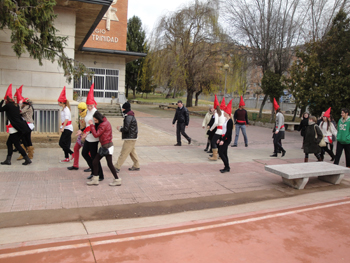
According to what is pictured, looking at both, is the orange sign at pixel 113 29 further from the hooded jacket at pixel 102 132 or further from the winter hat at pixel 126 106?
the hooded jacket at pixel 102 132

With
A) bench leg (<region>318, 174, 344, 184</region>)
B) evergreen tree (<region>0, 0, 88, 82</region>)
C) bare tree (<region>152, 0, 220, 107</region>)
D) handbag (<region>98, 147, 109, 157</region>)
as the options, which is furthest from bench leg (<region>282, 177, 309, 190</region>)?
bare tree (<region>152, 0, 220, 107</region>)

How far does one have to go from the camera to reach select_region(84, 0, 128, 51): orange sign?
84.8ft

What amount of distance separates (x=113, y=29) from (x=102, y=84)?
17.8 feet

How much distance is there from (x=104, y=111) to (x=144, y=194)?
16.3 m

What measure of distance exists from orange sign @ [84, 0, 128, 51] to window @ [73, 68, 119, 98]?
2.90 metres

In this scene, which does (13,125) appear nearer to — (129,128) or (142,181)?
(129,128)

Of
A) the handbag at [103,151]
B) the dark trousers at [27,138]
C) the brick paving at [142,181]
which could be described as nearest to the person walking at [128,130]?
the brick paving at [142,181]

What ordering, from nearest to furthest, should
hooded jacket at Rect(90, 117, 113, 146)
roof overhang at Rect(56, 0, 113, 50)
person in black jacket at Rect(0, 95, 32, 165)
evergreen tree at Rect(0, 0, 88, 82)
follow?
hooded jacket at Rect(90, 117, 113, 146) < person in black jacket at Rect(0, 95, 32, 165) < evergreen tree at Rect(0, 0, 88, 82) < roof overhang at Rect(56, 0, 113, 50)

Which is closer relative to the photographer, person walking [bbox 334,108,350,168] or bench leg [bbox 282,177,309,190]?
bench leg [bbox 282,177,309,190]

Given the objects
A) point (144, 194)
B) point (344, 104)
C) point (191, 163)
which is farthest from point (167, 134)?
point (344, 104)

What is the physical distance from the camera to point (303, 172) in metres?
6.87

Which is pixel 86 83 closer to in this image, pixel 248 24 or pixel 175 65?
pixel 175 65

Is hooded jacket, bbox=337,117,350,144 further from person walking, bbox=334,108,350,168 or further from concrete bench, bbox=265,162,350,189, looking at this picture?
concrete bench, bbox=265,162,350,189

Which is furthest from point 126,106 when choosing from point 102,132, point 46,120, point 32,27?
point 46,120
